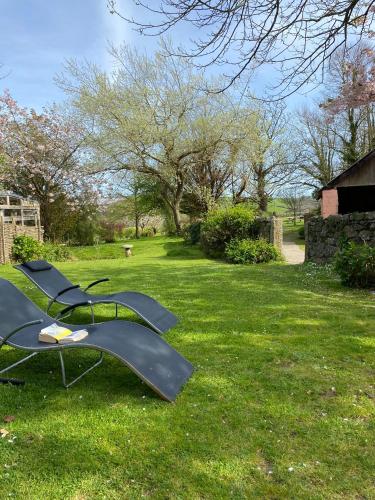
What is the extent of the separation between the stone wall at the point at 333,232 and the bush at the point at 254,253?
1.24m

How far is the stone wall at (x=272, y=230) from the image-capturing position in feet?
43.0

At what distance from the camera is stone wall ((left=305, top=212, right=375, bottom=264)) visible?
915cm

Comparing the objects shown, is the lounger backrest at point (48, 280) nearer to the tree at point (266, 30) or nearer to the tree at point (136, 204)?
the tree at point (266, 30)

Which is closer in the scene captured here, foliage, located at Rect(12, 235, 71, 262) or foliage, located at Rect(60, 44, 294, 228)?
foliage, located at Rect(12, 235, 71, 262)

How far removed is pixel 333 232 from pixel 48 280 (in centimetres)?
752

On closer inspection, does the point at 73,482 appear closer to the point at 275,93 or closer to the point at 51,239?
the point at 275,93

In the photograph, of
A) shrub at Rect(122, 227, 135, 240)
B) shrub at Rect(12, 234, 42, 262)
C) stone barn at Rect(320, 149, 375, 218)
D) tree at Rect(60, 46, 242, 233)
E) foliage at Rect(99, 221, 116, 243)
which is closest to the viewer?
shrub at Rect(12, 234, 42, 262)

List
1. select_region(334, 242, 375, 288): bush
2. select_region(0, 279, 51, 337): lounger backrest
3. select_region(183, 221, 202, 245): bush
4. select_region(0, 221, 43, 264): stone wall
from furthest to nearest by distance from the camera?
1. select_region(183, 221, 202, 245): bush
2. select_region(0, 221, 43, 264): stone wall
3. select_region(334, 242, 375, 288): bush
4. select_region(0, 279, 51, 337): lounger backrest

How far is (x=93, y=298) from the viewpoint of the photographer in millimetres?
5020

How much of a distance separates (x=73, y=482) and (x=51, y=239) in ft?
64.2

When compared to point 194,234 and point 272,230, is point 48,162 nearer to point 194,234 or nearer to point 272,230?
point 194,234

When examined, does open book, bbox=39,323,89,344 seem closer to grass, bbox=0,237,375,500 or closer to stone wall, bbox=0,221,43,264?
grass, bbox=0,237,375,500

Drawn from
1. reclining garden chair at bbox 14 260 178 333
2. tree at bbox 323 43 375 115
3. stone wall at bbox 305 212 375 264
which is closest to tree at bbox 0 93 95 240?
stone wall at bbox 305 212 375 264

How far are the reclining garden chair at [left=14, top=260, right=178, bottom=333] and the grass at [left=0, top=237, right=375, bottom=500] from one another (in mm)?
263
